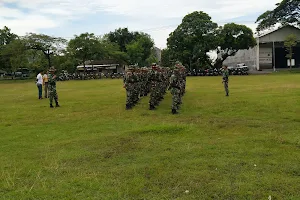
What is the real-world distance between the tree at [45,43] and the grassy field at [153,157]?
38.7 meters

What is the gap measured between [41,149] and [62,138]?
107cm

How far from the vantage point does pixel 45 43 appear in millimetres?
47219

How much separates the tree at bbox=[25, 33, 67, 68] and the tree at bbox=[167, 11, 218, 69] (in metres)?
17.2

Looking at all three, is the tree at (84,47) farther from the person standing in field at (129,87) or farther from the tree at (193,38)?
the person standing in field at (129,87)

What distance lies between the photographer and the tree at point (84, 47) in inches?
1881

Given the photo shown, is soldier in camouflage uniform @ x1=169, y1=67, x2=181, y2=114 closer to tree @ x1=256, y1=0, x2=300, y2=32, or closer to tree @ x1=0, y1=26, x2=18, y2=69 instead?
tree @ x1=256, y1=0, x2=300, y2=32

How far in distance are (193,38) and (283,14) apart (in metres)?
14.8

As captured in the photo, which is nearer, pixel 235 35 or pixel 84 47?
pixel 235 35

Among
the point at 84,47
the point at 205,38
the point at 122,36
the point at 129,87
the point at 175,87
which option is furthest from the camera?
the point at 122,36

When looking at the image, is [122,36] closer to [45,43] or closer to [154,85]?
[45,43]

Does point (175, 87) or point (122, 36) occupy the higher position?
point (122, 36)

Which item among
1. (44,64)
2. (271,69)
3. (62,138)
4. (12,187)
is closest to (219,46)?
(271,69)

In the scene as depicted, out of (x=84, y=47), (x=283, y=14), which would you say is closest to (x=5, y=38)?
(x=84, y=47)

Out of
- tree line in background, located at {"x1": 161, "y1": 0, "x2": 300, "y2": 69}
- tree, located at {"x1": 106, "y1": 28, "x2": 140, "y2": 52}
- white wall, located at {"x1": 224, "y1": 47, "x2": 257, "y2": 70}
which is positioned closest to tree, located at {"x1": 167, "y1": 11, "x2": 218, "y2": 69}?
tree line in background, located at {"x1": 161, "y1": 0, "x2": 300, "y2": 69}
